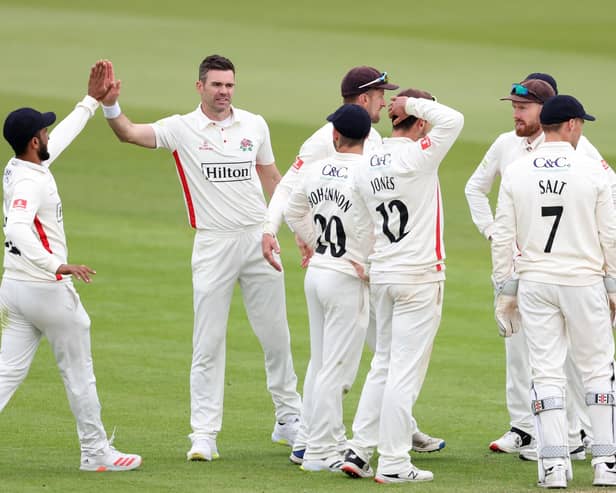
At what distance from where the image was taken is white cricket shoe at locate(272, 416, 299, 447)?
29.6ft

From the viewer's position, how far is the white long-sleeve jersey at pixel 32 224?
7.47 metres

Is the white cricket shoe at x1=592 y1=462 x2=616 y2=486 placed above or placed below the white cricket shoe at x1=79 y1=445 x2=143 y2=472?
above

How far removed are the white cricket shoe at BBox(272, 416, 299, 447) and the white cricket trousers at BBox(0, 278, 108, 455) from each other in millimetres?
1436

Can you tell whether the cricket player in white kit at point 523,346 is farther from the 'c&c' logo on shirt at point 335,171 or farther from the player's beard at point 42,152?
the player's beard at point 42,152

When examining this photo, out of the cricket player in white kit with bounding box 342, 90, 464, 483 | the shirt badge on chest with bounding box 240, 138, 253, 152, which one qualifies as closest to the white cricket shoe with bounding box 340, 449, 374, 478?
the cricket player in white kit with bounding box 342, 90, 464, 483

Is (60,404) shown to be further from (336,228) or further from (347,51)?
(347,51)

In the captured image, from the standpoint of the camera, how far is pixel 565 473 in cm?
745

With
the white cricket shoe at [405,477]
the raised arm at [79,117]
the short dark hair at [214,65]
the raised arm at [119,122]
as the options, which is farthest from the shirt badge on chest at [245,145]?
the white cricket shoe at [405,477]

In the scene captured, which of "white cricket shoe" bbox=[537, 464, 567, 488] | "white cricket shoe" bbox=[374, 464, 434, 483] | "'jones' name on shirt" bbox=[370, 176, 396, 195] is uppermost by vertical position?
"'jones' name on shirt" bbox=[370, 176, 396, 195]

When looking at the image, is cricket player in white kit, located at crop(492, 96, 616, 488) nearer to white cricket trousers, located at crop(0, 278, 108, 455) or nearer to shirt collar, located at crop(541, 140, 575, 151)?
shirt collar, located at crop(541, 140, 575, 151)

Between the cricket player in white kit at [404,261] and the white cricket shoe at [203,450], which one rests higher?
A: the cricket player in white kit at [404,261]

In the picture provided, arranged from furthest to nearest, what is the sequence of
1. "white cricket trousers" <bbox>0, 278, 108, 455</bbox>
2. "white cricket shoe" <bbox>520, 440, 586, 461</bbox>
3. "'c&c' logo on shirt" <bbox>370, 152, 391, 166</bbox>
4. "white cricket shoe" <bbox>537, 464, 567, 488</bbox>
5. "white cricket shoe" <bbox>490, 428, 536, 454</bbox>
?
"white cricket shoe" <bbox>490, 428, 536, 454</bbox> → "white cricket shoe" <bbox>520, 440, 586, 461</bbox> → "white cricket trousers" <bbox>0, 278, 108, 455</bbox> → "'c&c' logo on shirt" <bbox>370, 152, 391, 166</bbox> → "white cricket shoe" <bbox>537, 464, 567, 488</bbox>

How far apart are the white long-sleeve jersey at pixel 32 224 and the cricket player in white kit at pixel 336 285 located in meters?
1.58

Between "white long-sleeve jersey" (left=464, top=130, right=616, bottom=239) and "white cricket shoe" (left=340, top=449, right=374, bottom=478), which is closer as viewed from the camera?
"white cricket shoe" (left=340, top=449, right=374, bottom=478)
